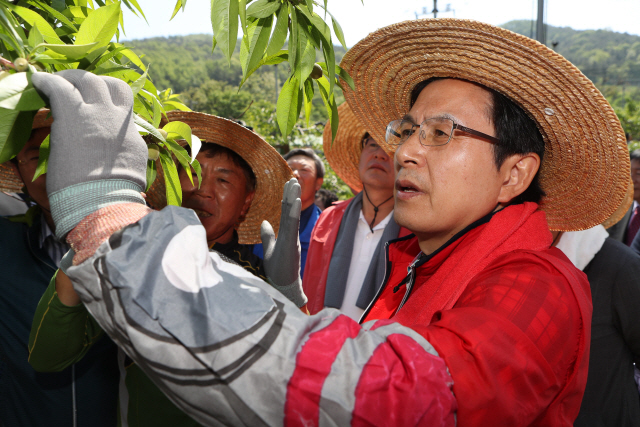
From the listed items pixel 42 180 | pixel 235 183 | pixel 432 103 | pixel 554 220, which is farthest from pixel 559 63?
pixel 42 180

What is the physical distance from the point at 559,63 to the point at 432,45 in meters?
0.40

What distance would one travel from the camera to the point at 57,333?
144cm

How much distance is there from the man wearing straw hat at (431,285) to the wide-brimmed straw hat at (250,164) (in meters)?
1.02

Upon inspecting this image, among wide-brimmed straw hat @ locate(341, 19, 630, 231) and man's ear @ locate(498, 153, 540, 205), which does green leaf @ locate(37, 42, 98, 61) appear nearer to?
wide-brimmed straw hat @ locate(341, 19, 630, 231)

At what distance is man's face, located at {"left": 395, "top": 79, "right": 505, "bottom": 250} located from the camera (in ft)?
4.52

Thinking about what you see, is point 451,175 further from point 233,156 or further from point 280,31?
point 233,156

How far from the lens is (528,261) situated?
1111 mm

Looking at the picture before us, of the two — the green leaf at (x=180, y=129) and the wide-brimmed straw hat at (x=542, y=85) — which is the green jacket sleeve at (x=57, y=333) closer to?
the green leaf at (x=180, y=129)

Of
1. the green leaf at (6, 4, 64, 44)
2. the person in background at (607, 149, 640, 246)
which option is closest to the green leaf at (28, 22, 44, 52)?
the green leaf at (6, 4, 64, 44)

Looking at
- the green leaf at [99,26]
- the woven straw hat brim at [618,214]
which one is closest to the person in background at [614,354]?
the woven straw hat brim at [618,214]

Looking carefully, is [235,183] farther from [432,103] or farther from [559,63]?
[559,63]

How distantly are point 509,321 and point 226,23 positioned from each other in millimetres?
814

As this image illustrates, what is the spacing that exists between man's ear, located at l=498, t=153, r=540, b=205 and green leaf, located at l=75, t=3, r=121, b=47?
1186mm

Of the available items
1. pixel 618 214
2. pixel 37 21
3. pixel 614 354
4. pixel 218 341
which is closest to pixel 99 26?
pixel 37 21
